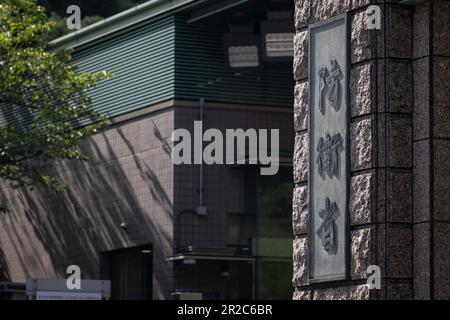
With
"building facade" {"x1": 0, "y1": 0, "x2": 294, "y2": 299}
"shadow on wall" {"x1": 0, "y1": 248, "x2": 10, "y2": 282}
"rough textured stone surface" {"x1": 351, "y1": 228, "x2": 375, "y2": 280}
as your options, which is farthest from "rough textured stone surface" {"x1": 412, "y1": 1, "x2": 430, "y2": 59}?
"shadow on wall" {"x1": 0, "y1": 248, "x2": 10, "y2": 282}

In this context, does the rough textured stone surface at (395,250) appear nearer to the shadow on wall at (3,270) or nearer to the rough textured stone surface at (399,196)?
the rough textured stone surface at (399,196)

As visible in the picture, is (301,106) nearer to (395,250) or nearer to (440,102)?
(440,102)

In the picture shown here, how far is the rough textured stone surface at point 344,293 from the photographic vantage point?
12.6 m

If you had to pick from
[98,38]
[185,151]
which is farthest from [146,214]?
[98,38]

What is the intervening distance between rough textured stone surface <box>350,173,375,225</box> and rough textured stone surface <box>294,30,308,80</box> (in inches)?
61.4

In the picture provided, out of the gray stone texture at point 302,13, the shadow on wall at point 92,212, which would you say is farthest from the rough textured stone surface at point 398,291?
the shadow on wall at point 92,212

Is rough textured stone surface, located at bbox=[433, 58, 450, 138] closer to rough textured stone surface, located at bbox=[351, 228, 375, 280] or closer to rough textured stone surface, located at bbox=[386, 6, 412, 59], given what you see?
rough textured stone surface, located at bbox=[386, 6, 412, 59]

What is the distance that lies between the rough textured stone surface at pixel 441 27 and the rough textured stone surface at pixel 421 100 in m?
0.20

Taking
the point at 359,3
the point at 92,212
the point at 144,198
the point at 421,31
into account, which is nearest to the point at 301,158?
the point at 359,3

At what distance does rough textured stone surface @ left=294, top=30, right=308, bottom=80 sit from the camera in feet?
45.8

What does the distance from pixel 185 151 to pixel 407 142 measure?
17.0 m

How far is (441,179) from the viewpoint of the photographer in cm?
1259

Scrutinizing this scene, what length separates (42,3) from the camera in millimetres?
39406
